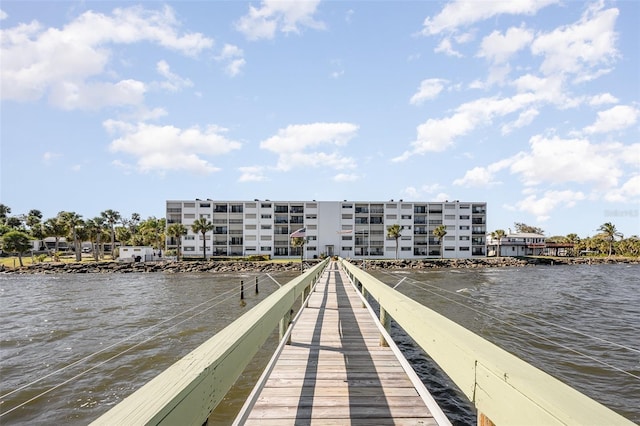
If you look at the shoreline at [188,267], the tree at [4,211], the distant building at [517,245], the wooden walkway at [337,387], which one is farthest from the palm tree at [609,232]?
the tree at [4,211]

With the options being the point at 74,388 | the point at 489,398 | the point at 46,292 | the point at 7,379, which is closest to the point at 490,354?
the point at 489,398

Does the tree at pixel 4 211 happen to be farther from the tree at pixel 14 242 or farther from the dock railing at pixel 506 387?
the dock railing at pixel 506 387

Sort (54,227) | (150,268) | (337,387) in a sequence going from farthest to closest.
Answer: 1. (54,227)
2. (150,268)
3. (337,387)

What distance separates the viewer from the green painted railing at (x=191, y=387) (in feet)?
4.49

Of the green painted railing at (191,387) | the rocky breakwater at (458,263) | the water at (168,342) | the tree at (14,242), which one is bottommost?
the rocky breakwater at (458,263)

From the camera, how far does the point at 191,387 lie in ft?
5.47

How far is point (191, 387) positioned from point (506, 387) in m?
1.46

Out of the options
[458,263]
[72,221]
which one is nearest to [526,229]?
[458,263]

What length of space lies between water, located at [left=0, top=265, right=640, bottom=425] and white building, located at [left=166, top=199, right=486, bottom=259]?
43.0 m

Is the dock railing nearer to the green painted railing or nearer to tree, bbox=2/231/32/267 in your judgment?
the green painted railing

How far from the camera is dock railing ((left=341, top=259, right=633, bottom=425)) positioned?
1.25m

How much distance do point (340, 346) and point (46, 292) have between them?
34.1 metres

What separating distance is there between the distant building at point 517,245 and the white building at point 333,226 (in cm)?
1302

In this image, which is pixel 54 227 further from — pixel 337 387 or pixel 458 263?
pixel 337 387
